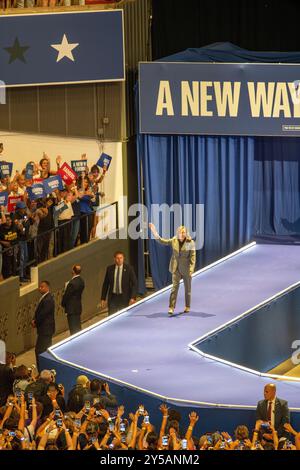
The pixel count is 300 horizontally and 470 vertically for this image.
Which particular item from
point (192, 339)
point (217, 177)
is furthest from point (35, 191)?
point (192, 339)

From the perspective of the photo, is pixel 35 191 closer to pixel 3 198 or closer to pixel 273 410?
pixel 3 198

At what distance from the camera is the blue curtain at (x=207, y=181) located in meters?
19.0

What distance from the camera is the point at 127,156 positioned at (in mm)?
19328

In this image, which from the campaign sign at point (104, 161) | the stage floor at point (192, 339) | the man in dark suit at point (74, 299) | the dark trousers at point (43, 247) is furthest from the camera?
the campaign sign at point (104, 161)

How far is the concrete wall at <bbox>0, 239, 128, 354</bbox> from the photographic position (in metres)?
16.1

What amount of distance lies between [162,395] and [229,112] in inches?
282

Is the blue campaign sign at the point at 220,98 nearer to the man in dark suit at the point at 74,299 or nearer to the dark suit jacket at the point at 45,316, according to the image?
the man in dark suit at the point at 74,299

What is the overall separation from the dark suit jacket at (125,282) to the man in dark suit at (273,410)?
474cm

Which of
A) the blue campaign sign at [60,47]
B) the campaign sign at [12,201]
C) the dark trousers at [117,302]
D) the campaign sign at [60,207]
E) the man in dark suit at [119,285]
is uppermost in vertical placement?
the blue campaign sign at [60,47]

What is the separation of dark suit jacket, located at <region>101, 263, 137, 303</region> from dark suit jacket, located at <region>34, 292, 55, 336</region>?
1.22 meters

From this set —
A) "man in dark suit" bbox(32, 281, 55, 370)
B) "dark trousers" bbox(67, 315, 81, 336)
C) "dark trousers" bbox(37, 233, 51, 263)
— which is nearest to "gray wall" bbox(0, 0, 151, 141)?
"dark trousers" bbox(37, 233, 51, 263)

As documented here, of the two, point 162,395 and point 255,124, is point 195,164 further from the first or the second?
point 162,395

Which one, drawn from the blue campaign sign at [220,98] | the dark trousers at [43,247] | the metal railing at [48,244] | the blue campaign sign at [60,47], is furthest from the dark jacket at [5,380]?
the blue campaign sign at [220,98]
